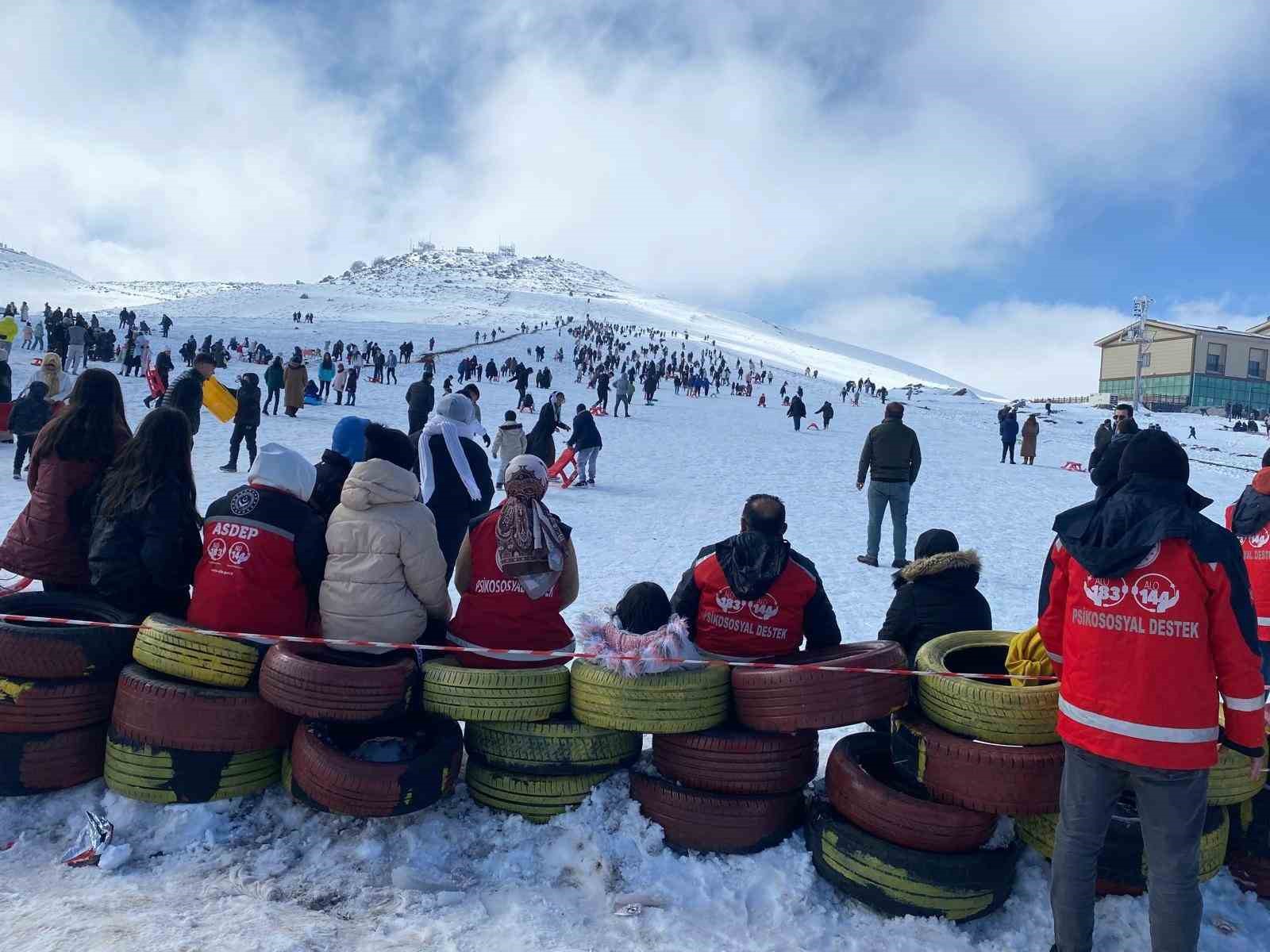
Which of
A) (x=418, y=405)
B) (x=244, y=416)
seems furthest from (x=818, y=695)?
(x=244, y=416)

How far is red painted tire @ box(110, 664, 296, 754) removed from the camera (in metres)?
3.51

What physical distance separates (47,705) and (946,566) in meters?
4.19

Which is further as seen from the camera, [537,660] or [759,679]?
[537,660]

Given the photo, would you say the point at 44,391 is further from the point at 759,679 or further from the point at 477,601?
the point at 759,679

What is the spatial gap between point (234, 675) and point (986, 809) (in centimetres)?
314

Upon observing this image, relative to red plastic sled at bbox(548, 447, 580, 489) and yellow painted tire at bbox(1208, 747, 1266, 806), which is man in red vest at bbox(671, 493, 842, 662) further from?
red plastic sled at bbox(548, 447, 580, 489)

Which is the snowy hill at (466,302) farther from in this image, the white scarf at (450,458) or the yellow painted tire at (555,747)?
the yellow painted tire at (555,747)

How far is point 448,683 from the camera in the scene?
140 inches

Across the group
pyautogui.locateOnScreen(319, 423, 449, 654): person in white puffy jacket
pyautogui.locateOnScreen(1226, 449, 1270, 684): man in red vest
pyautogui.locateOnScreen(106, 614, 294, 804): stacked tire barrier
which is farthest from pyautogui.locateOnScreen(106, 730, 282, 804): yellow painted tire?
pyautogui.locateOnScreen(1226, 449, 1270, 684): man in red vest

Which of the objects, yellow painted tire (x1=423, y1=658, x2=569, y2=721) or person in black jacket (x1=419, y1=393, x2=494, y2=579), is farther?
person in black jacket (x1=419, y1=393, x2=494, y2=579)

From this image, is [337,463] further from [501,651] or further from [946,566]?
[946,566]

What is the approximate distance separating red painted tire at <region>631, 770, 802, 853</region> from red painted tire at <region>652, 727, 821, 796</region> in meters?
0.05

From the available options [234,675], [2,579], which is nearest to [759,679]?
[234,675]

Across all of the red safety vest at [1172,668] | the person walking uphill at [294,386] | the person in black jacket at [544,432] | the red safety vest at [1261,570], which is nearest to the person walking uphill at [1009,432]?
the person in black jacket at [544,432]
